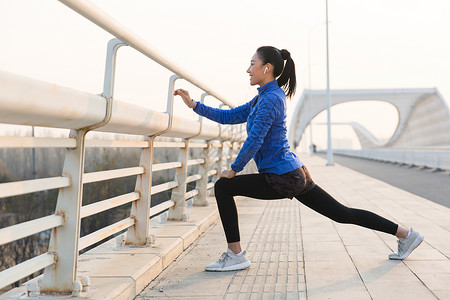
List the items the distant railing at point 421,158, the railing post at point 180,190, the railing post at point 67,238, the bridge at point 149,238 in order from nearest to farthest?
the bridge at point 149,238 → the railing post at point 67,238 → the railing post at point 180,190 → the distant railing at point 421,158

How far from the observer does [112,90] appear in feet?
12.6

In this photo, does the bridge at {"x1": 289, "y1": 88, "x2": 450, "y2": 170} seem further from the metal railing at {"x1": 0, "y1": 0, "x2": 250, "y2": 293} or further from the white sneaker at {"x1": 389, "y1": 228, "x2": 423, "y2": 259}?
the metal railing at {"x1": 0, "y1": 0, "x2": 250, "y2": 293}

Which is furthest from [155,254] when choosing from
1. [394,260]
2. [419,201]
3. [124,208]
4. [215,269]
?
[124,208]

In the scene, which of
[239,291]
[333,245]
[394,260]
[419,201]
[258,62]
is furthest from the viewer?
[419,201]

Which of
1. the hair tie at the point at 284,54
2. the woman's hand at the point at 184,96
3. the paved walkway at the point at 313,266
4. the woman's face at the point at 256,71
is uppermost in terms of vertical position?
the hair tie at the point at 284,54

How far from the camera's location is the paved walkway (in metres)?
4.24

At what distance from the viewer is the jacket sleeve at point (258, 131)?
4.62 metres

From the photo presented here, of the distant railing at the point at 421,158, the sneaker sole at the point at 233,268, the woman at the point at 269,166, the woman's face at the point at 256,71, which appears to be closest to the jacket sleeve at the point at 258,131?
the woman at the point at 269,166

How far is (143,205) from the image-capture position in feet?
17.1

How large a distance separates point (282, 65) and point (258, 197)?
107 cm

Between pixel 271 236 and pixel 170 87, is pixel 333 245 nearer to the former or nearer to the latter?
pixel 271 236

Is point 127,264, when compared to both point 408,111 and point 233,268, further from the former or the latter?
point 408,111

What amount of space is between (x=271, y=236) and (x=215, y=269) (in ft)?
6.97

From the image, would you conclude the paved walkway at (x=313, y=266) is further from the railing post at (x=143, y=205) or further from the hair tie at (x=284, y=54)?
the hair tie at (x=284, y=54)
